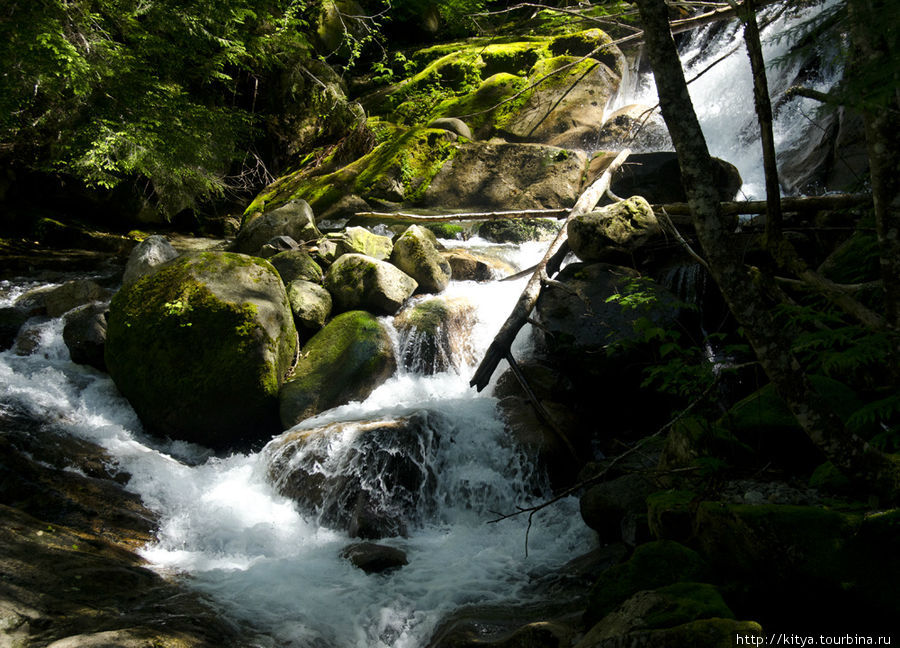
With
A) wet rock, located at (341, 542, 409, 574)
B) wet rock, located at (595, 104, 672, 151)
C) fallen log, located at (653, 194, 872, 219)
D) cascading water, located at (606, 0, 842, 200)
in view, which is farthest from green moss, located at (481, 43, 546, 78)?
wet rock, located at (341, 542, 409, 574)

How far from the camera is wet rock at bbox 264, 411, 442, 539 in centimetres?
542

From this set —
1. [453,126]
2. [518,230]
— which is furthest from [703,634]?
[453,126]

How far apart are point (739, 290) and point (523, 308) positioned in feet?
12.3

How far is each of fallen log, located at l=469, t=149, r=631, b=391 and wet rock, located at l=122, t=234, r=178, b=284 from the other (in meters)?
5.54

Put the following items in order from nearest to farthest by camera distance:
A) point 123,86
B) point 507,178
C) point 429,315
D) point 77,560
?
point 77,560 < point 429,315 < point 123,86 < point 507,178

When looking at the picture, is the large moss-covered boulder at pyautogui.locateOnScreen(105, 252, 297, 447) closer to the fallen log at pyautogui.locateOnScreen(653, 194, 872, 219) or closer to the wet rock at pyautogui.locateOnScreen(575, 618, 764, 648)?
the fallen log at pyautogui.locateOnScreen(653, 194, 872, 219)

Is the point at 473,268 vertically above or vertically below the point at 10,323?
above

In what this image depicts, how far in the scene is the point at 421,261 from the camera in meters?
8.62

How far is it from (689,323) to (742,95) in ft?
29.5

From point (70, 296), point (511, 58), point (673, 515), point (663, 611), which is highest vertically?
point (511, 58)

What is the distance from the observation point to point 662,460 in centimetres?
426

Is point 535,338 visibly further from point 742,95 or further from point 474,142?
point 742,95

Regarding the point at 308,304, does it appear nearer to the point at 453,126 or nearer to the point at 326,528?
the point at 326,528

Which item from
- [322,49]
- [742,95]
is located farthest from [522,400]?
[322,49]
